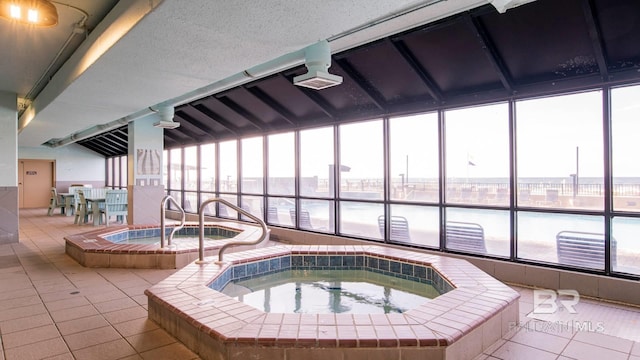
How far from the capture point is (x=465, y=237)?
4.73m

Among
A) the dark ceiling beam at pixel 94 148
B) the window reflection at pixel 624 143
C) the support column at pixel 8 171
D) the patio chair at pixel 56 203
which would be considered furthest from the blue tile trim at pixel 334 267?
the dark ceiling beam at pixel 94 148

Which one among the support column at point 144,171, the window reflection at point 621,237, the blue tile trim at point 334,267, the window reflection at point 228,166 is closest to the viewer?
the window reflection at point 621,237

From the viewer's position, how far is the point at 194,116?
8.17 meters

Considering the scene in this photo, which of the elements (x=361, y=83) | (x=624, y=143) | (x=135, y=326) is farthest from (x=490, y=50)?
(x=135, y=326)

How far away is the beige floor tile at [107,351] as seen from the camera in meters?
2.34

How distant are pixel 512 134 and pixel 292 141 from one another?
3995 millimetres

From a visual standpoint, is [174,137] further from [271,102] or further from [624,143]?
[624,143]

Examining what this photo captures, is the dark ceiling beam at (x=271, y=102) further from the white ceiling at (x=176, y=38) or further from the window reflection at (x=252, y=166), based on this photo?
the white ceiling at (x=176, y=38)

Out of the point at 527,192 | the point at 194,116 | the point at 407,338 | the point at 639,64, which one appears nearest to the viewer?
the point at 407,338

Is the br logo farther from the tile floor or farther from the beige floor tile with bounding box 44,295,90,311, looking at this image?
the beige floor tile with bounding box 44,295,90,311

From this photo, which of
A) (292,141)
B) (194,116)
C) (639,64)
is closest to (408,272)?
(639,64)

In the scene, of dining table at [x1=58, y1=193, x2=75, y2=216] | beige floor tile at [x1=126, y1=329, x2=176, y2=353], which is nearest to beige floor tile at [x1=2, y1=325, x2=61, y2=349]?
beige floor tile at [x1=126, y1=329, x2=176, y2=353]

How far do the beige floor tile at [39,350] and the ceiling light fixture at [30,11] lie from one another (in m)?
2.45

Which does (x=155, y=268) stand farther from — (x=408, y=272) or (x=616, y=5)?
(x=616, y=5)
